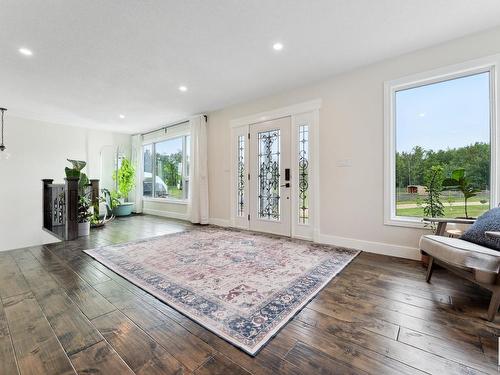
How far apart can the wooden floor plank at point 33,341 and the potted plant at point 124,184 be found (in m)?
5.17

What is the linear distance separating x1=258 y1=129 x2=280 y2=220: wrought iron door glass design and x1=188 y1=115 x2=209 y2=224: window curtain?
1562 mm

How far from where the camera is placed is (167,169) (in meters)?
6.91

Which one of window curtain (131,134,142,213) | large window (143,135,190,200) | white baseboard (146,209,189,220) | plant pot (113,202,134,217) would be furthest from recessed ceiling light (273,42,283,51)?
plant pot (113,202,134,217)

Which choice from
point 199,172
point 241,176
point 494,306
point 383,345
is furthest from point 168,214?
point 494,306

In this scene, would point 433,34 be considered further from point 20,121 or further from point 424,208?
point 20,121

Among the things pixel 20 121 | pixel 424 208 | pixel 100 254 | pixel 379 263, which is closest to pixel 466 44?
pixel 424 208

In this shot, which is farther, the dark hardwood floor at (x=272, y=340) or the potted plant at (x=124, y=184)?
the potted plant at (x=124, y=184)

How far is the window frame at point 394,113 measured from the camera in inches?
100

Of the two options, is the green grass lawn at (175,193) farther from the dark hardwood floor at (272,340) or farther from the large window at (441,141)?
the large window at (441,141)

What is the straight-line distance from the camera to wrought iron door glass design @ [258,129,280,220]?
4.34 meters

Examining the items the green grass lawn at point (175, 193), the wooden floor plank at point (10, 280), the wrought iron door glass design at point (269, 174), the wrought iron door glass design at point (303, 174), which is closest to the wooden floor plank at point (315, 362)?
the wooden floor plank at point (10, 280)

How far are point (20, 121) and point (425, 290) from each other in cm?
855

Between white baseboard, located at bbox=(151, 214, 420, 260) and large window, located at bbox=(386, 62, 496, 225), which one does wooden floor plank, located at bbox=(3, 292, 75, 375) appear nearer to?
white baseboard, located at bbox=(151, 214, 420, 260)

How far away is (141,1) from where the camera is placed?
2084 millimetres
